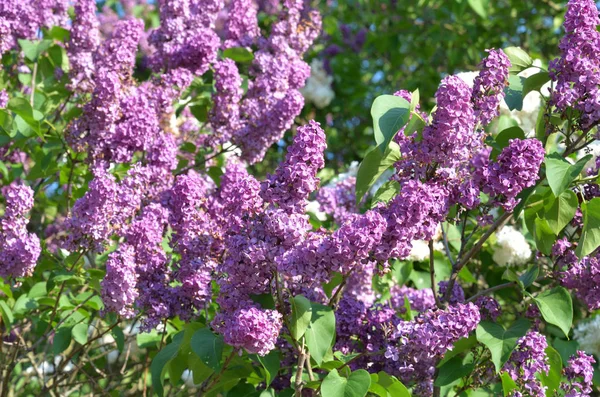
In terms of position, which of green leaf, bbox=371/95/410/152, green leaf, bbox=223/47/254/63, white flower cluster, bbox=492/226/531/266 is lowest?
white flower cluster, bbox=492/226/531/266

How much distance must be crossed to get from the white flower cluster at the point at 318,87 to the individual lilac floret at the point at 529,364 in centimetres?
347

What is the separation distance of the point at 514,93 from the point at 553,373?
76 cm

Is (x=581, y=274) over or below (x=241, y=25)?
below

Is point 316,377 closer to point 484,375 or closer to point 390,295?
point 484,375

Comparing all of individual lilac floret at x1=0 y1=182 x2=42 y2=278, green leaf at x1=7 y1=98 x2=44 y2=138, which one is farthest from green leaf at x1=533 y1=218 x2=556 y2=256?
green leaf at x1=7 y1=98 x2=44 y2=138

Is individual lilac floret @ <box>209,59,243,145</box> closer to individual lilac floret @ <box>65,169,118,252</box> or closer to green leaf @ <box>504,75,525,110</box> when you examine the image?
individual lilac floret @ <box>65,169,118,252</box>

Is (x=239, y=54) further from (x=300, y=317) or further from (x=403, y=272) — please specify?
(x=300, y=317)

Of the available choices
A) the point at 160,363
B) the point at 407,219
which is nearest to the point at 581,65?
the point at 407,219

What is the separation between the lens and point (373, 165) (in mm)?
2193

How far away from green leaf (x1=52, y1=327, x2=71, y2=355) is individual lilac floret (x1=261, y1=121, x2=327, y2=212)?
1.10 meters

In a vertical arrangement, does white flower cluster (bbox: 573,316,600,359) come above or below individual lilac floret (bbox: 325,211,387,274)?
below

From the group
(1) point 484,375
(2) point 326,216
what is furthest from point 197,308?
(2) point 326,216

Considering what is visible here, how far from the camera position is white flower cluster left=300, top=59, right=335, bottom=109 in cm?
558

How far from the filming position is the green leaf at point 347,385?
2004mm
